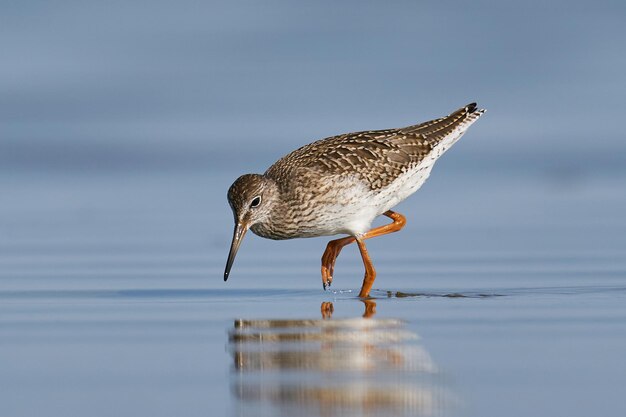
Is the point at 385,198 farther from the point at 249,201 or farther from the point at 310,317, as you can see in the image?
the point at 310,317

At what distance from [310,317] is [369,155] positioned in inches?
121

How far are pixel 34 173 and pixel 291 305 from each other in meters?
10.1

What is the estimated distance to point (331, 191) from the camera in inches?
490

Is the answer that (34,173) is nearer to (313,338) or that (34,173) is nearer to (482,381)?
(313,338)

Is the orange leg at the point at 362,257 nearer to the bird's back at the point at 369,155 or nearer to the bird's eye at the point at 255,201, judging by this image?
the bird's back at the point at 369,155

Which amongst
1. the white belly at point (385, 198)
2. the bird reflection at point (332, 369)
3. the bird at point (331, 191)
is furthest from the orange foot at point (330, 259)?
the bird reflection at point (332, 369)

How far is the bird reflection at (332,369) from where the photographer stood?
23.7 feet

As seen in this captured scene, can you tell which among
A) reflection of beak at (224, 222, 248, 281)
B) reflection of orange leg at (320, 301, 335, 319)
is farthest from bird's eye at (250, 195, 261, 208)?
reflection of orange leg at (320, 301, 335, 319)

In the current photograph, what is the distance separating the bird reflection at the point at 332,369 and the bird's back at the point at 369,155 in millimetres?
2861

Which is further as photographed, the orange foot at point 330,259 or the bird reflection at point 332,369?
the orange foot at point 330,259

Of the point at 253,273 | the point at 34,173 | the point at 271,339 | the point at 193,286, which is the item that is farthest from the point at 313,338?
the point at 34,173

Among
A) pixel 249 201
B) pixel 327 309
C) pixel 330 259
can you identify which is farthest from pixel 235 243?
pixel 327 309

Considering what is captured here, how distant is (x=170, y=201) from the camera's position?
58.5 feet

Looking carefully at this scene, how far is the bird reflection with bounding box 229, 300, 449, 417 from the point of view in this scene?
23.7 ft
